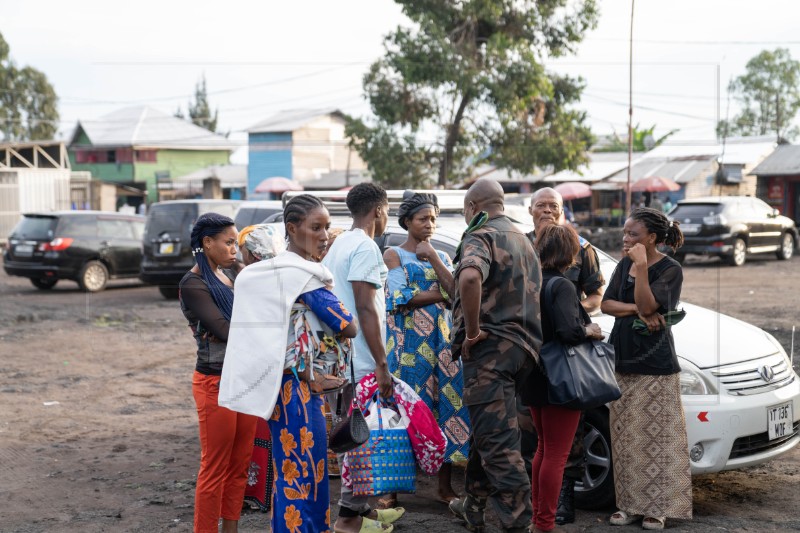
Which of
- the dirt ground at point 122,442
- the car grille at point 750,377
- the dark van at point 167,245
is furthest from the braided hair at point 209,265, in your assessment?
the dark van at point 167,245

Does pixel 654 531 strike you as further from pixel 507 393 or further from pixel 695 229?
pixel 695 229

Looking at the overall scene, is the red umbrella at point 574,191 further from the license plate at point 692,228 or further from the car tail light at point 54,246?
the car tail light at point 54,246

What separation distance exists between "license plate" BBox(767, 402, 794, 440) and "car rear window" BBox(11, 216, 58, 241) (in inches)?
610

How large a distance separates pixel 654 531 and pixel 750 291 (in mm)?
12542

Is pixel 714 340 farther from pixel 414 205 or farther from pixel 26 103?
pixel 26 103

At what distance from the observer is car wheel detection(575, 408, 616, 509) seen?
16.7 feet

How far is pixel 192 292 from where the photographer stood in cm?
424

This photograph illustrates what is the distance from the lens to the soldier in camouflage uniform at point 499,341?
4242mm

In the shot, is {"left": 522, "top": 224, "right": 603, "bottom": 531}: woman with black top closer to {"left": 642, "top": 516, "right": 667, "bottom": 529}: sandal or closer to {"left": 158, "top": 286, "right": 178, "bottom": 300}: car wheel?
{"left": 642, "top": 516, "right": 667, "bottom": 529}: sandal

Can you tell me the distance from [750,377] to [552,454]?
1466 millimetres

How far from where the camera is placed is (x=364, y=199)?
4676mm

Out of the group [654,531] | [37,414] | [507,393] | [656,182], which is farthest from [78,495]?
[656,182]

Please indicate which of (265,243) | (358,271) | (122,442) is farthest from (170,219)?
(265,243)

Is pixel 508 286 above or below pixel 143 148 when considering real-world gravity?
below
